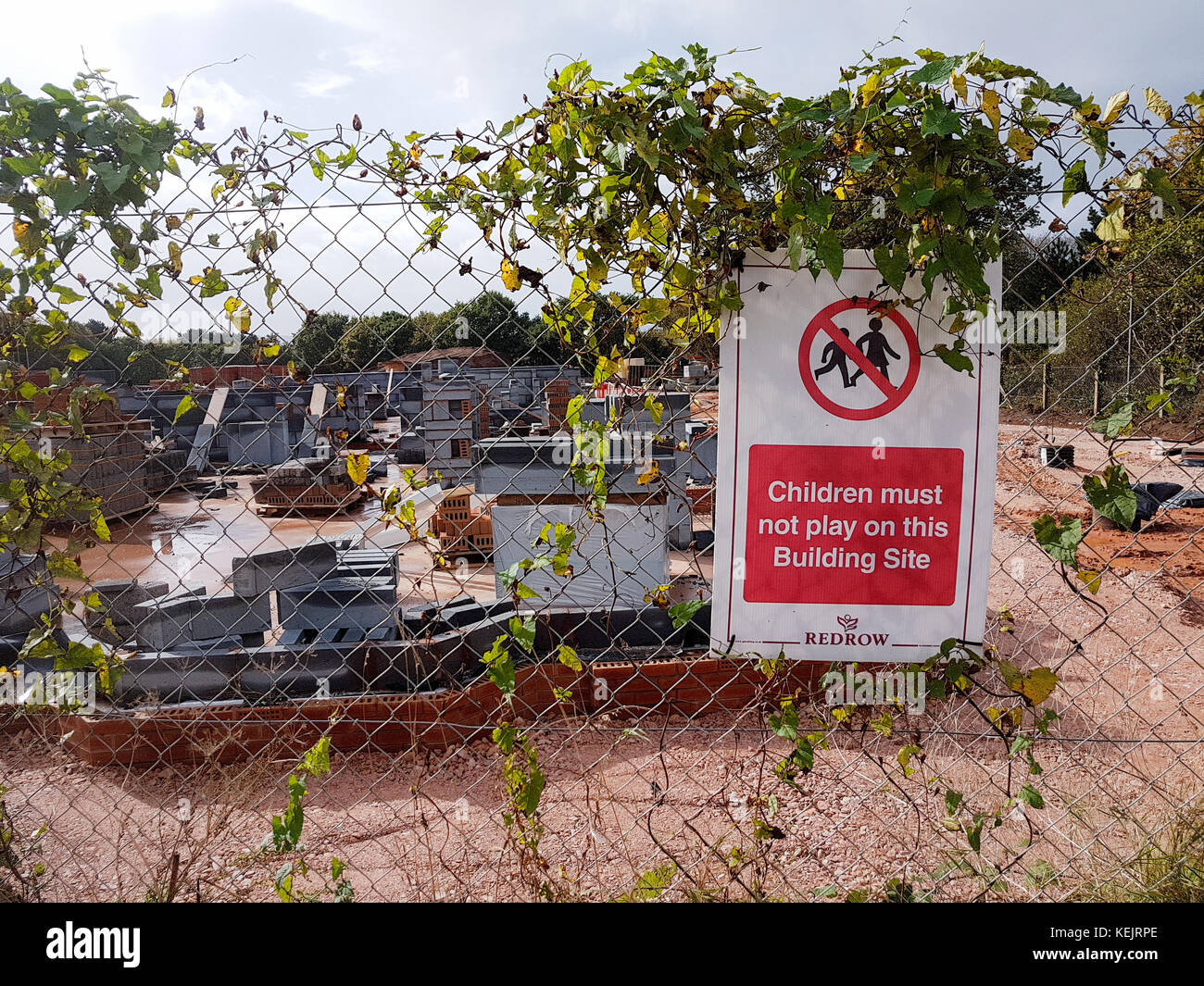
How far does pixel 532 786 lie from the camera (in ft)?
7.00

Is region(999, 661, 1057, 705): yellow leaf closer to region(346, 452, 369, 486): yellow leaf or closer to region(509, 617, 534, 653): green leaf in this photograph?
region(509, 617, 534, 653): green leaf

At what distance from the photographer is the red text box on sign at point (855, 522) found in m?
2.02

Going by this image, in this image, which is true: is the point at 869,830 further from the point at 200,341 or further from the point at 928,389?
the point at 200,341

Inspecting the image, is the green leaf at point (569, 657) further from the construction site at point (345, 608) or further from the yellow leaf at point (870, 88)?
the yellow leaf at point (870, 88)

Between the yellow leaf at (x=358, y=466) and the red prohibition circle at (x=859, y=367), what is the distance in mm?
1227

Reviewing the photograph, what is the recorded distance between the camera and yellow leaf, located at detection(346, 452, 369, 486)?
210cm

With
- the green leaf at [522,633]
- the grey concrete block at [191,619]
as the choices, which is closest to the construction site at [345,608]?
the grey concrete block at [191,619]

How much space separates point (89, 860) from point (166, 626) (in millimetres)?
2736

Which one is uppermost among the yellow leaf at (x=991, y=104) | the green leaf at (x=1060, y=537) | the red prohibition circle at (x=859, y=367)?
the yellow leaf at (x=991, y=104)

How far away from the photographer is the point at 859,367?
2012mm

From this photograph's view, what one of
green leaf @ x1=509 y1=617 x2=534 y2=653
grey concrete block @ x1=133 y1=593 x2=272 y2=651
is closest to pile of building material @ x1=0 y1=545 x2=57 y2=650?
grey concrete block @ x1=133 y1=593 x2=272 y2=651

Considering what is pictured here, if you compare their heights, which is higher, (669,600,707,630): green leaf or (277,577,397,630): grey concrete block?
(669,600,707,630): green leaf

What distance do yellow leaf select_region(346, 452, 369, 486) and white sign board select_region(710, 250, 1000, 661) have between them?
0.99 metres
